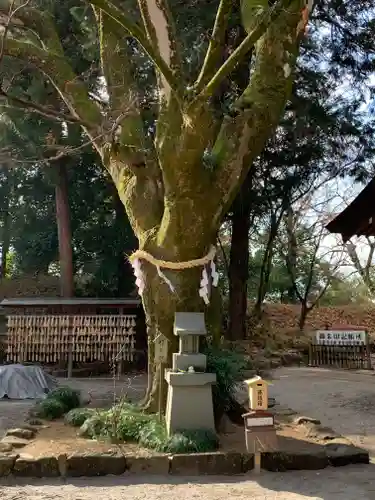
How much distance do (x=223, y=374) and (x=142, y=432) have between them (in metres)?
1.09

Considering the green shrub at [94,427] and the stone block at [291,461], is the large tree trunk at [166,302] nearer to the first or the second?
the green shrub at [94,427]

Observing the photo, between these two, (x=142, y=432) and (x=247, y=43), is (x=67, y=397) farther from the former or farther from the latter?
(x=247, y=43)

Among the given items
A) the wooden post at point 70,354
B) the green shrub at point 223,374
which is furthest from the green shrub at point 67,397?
the wooden post at point 70,354

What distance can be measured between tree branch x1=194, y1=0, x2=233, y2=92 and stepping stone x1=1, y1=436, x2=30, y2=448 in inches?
157

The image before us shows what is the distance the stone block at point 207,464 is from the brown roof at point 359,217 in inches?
177

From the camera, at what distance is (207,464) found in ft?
16.2

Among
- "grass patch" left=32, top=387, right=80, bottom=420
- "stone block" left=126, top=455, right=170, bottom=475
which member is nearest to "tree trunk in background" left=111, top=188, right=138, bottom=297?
"grass patch" left=32, top=387, right=80, bottom=420

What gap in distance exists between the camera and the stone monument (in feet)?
17.5

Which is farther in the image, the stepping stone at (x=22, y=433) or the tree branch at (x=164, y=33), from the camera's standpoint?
the tree branch at (x=164, y=33)

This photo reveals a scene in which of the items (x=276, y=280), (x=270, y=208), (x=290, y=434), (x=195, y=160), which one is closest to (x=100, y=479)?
(x=290, y=434)

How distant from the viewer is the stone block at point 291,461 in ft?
16.4

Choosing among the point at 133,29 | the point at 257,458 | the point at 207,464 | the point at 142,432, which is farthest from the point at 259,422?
the point at 133,29

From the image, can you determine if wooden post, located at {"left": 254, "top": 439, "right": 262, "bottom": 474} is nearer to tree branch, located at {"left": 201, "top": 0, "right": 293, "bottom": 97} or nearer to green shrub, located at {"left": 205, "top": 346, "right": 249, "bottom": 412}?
green shrub, located at {"left": 205, "top": 346, "right": 249, "bottom": 412}

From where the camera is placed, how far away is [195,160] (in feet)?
18.9
